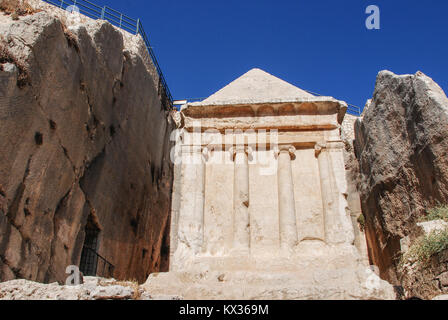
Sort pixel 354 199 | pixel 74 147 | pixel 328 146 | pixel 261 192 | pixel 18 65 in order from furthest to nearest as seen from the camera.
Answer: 1. pixel 354 199
2. pixel 74 147
3. pixel 328 146
4. pixel 261 192
5. pixel 18 65

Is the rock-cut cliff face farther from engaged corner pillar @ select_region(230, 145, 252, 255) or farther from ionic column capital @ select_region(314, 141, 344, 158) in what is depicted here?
ionic column capital @ select_region(314, 141, 344, 158)

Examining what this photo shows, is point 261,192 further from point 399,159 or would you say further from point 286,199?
point 399,159

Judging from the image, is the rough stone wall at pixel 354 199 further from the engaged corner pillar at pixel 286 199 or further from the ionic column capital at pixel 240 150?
the ionic column capital at pixel 240 150

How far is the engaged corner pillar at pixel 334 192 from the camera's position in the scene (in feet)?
28.4

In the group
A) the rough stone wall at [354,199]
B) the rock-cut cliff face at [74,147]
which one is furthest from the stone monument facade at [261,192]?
the rough stone wall at [354,199]

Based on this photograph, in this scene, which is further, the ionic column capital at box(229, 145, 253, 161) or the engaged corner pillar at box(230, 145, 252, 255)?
the ionic column capital at box(229, 145, 253, 161)

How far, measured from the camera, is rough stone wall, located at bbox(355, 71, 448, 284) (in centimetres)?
962

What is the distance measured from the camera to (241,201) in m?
9.13

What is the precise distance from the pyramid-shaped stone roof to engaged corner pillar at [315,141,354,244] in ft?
4.07

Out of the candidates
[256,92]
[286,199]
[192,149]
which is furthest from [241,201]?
[256,92]

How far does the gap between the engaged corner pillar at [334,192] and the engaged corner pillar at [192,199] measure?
8.14 ft

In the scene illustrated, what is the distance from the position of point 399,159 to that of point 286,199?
3639 mm

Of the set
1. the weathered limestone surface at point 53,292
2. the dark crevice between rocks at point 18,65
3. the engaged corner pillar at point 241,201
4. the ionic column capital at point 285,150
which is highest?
the dark crevice between rocks at point 18,65

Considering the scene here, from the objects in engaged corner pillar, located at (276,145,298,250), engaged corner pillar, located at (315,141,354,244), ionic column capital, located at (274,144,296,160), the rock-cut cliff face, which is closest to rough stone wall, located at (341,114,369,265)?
engaged corner pillar, located at (315,141,354,244)
